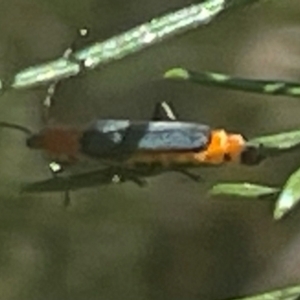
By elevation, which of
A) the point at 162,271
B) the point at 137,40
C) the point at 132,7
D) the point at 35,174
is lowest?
the point at 162,271

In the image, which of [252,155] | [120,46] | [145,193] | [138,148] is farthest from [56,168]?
[145,193]

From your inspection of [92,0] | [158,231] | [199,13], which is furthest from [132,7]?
[199,13]

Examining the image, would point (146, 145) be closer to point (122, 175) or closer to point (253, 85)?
point (122, 175)

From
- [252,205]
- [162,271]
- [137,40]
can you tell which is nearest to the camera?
[137,40]

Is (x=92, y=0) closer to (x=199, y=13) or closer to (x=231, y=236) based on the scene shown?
(x=231, y=236)

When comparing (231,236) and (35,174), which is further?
(231,236)

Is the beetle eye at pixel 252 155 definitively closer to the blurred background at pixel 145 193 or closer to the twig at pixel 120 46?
the twig at pixel 120 46

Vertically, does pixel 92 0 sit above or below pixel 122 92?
above

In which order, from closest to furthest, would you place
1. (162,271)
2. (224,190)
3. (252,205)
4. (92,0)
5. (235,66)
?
(224,190) → (92,0) → (235,66) → (252,205) → (162,271)
